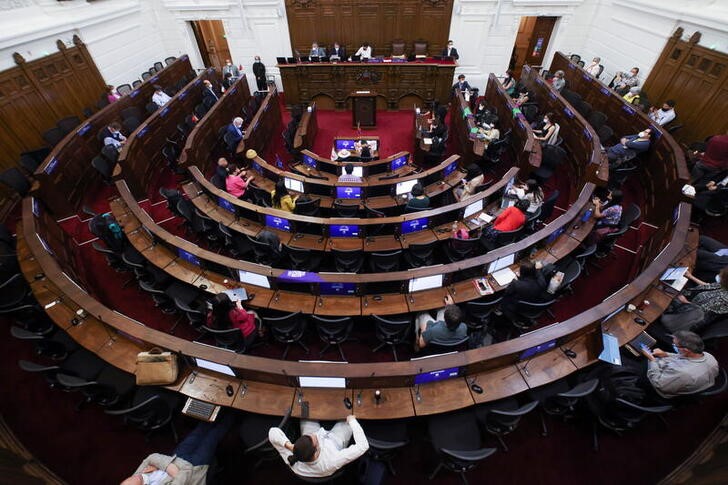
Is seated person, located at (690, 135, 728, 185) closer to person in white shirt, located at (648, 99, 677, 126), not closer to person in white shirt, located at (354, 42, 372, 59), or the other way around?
person in white shirt, located at (648, 99, 677, 126)

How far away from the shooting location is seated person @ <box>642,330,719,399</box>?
3615mm

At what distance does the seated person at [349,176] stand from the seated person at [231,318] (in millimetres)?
4155

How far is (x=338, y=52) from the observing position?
13047 mm

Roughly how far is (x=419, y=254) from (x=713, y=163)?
21.7 feet

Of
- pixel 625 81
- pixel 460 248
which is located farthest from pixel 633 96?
pixel 460 248

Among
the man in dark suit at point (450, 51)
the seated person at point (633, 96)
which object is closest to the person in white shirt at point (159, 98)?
the man in dark suit at point (450, 51)

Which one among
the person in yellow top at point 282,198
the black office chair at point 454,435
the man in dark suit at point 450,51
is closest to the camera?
the black office chair at point 454,435

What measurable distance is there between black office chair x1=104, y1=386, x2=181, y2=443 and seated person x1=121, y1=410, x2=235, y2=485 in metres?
0.49

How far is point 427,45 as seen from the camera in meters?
13.7

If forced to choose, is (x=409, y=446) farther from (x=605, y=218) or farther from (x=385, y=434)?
(x=605, y=218)

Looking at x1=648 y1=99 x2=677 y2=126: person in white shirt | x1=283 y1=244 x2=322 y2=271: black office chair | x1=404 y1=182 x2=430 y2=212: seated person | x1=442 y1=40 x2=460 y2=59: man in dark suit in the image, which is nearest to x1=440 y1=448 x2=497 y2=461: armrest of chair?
x1=283 y1=244 x2=322 y2=271: black office chair

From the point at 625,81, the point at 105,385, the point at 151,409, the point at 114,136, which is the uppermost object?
the point at 625,81

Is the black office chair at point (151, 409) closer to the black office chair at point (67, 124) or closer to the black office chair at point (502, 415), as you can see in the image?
the black office chair at point (502, 415)

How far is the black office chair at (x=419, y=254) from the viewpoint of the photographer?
6.10 metres
